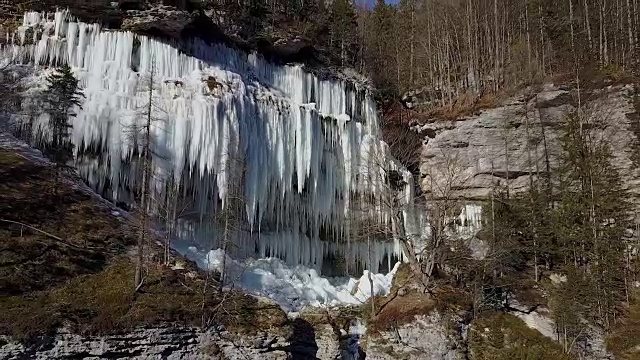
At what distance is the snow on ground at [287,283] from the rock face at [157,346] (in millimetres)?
3794

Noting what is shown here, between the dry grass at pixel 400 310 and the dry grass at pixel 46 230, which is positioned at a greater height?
the dry grass at pixel 46 230

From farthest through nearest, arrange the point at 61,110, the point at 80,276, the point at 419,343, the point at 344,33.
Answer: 1. the point at 344,33
2. the point at 61,110
3. the point at 419,343
4. the point at 80,276

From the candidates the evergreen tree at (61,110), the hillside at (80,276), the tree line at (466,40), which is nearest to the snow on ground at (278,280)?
the hillside at (80,276)

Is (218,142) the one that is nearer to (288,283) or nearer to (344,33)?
(288,283)

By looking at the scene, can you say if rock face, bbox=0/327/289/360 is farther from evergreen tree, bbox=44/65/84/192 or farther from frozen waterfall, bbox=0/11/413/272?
evergreen tree, bbox=44/65/84/192

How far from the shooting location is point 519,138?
28.4m

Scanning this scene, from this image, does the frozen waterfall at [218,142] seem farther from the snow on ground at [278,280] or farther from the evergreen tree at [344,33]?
the evergreen tree at [344,33]

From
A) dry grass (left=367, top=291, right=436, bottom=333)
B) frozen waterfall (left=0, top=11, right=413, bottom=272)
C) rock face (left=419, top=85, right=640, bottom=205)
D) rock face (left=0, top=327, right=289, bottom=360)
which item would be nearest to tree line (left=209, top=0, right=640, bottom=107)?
rock face (left=419, top=85, right=640, bottom=205)

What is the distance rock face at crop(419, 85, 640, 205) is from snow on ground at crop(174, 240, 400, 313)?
24.2 feet

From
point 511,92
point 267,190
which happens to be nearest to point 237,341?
point 267,190

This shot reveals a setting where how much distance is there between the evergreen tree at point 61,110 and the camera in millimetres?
20391

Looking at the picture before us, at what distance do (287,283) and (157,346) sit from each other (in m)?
9.38

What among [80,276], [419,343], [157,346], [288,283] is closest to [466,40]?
[288,283]

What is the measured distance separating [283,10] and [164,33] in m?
12.8
